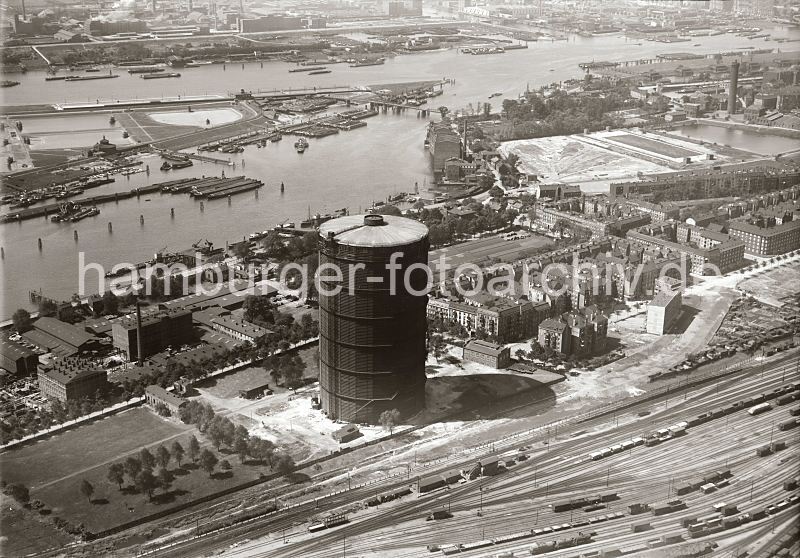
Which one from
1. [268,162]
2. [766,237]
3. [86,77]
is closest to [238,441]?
[766,237]

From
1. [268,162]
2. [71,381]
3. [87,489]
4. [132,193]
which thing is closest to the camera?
[87,489]

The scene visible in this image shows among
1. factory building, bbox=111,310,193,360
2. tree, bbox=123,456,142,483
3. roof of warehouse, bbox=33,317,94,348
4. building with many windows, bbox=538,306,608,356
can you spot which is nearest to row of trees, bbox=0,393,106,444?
factory building, bbox=111,310,193,360

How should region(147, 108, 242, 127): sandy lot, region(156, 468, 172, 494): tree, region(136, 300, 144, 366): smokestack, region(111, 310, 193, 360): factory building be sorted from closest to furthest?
region(156, 468, 172, 494): tree, region(136, 300, 144, 366): smokestack, region(111, 310, 193, 360): factory building, region(147, 108, 242, 127): sandy lot

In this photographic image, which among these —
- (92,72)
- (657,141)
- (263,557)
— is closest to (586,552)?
(263,557)

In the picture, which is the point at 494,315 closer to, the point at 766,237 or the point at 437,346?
the point at 437,346

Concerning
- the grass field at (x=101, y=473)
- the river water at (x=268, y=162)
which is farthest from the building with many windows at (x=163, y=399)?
the river water at (x=268, y=162)

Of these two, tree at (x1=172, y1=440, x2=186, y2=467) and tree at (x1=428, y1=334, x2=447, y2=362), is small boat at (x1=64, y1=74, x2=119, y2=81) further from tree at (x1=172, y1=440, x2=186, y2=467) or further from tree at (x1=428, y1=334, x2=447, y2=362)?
tree at (x1=172, y1=440, x2=186, y2=467)

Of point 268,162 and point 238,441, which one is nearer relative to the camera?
point 238,441

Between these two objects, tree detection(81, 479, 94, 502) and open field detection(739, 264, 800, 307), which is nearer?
tree detection(81, 479, 94, 502)

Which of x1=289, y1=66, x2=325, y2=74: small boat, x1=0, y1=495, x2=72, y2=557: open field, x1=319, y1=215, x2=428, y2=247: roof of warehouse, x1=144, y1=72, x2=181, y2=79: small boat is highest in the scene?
x1=289, y1=66, x2=325, y2=74: small boat
